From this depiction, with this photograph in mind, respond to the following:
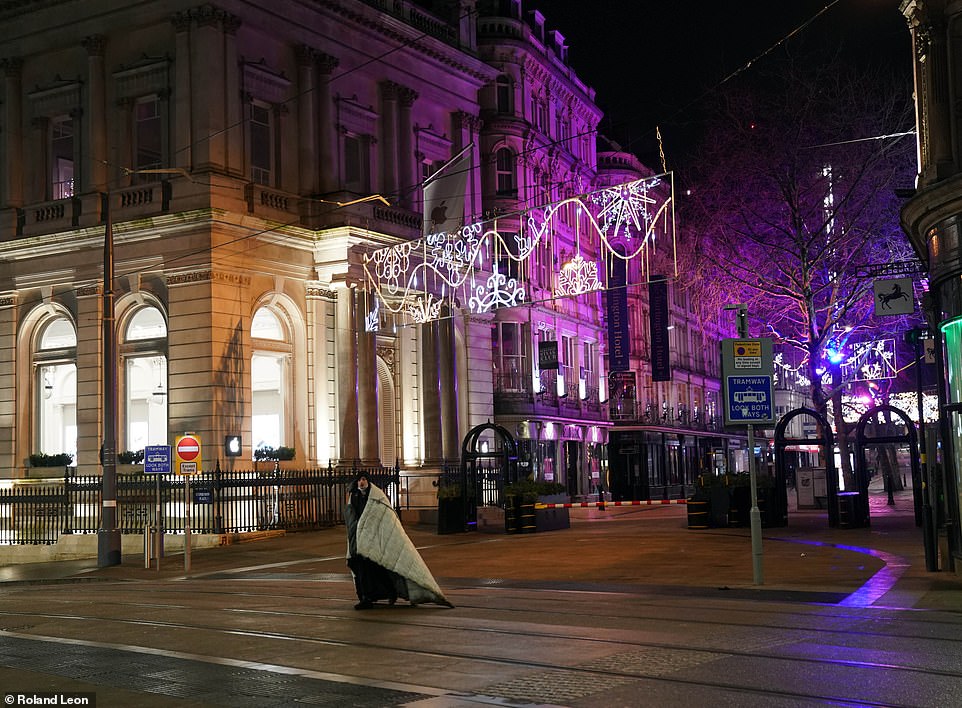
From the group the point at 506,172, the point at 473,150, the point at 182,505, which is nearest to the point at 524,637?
the point at 182,505

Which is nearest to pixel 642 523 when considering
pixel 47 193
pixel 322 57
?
pixel 322 57

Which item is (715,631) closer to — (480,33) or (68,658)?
(68,658)

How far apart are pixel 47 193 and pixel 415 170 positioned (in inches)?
490

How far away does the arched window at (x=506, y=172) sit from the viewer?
51625 mm

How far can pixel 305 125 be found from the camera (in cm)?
3812

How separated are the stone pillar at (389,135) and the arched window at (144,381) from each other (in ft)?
31.9

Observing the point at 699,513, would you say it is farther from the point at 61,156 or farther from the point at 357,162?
the point at 61,156

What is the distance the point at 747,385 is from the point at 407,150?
27052 mm

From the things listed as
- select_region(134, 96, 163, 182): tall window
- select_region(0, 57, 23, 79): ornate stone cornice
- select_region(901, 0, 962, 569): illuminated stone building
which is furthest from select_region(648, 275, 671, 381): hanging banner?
select_region(901, 0, 962, 569): illuminated stone building

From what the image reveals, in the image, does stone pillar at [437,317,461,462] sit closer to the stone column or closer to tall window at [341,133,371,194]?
tall window at [341,133,371,194]

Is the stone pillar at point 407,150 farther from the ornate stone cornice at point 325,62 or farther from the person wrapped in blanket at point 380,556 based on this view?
the person wrapped in blanket at point 380,556

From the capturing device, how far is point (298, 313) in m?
37.7

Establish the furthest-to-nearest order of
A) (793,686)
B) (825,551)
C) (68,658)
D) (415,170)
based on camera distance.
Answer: (415,170) < (825,551) < (68,658) < (793,686)

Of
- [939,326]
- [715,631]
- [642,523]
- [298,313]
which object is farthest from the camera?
[298,313]
